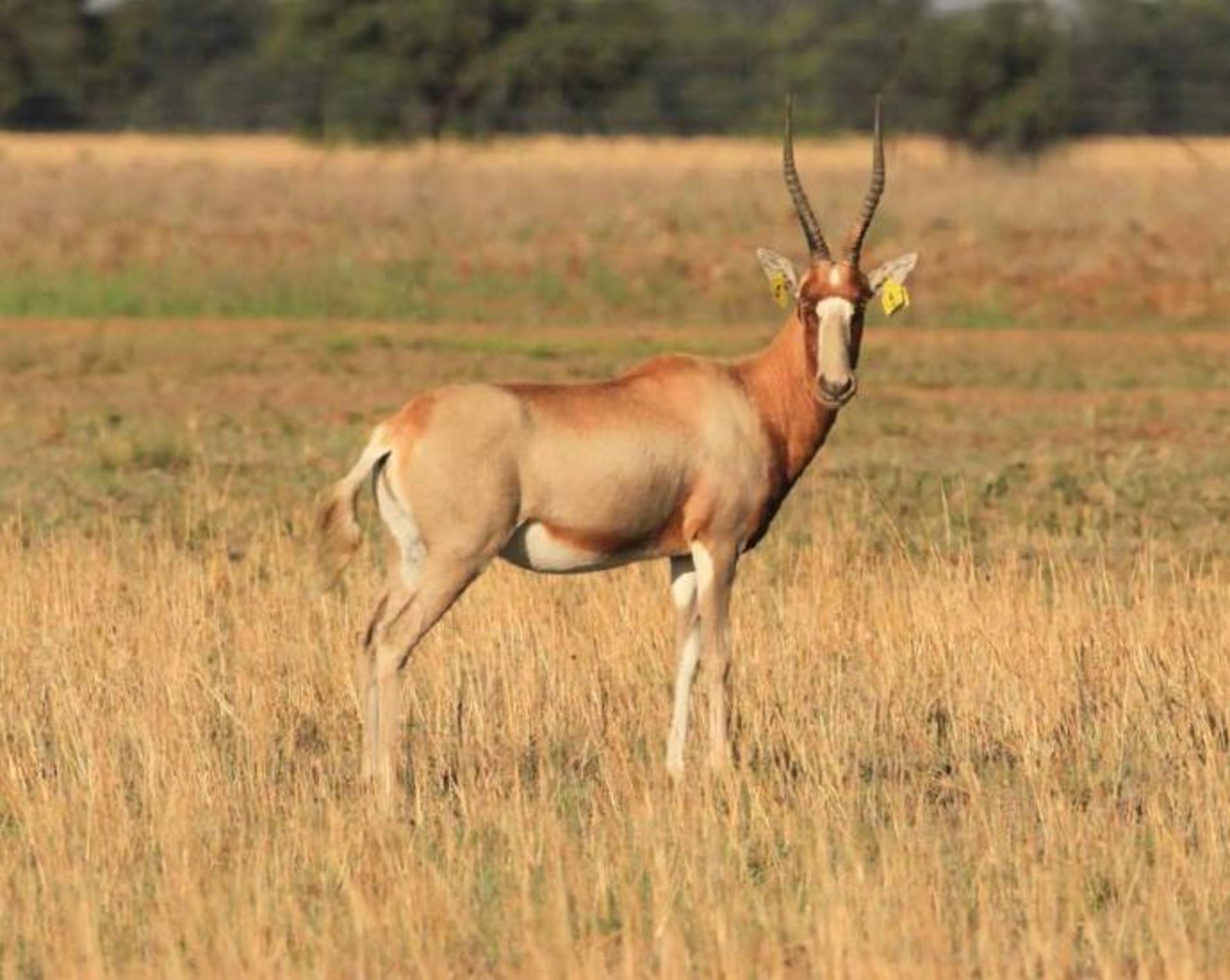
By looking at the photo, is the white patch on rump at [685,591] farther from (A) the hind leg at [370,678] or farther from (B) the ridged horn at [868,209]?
(B) the ridged horn at [868,209]

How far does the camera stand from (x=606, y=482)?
9.38 meters

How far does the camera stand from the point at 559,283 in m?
31.8

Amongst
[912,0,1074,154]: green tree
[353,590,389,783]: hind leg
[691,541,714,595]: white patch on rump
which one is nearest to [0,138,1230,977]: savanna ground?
[353,590,389,783]: hind leg

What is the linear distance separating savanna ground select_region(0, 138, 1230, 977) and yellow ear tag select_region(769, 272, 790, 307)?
1462 mm

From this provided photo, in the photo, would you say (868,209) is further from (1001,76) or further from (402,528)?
(1001,76)

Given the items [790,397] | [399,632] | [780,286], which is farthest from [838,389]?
[399,632]

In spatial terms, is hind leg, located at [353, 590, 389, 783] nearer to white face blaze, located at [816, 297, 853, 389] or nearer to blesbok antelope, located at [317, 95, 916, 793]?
blesbok antelope, located at [317, 95, 916, 793]

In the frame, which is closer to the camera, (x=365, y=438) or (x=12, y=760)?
(x=12, y=760)

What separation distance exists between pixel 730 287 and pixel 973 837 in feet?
75.0

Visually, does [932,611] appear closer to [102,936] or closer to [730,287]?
[102,936]

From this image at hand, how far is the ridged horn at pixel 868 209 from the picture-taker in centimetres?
1010

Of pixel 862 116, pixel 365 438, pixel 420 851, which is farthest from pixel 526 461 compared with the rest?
pixel 862 116

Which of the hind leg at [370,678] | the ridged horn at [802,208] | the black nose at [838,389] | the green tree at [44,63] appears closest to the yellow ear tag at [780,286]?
the ridged horn at [802,208]

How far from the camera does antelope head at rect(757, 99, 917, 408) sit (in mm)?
9719
